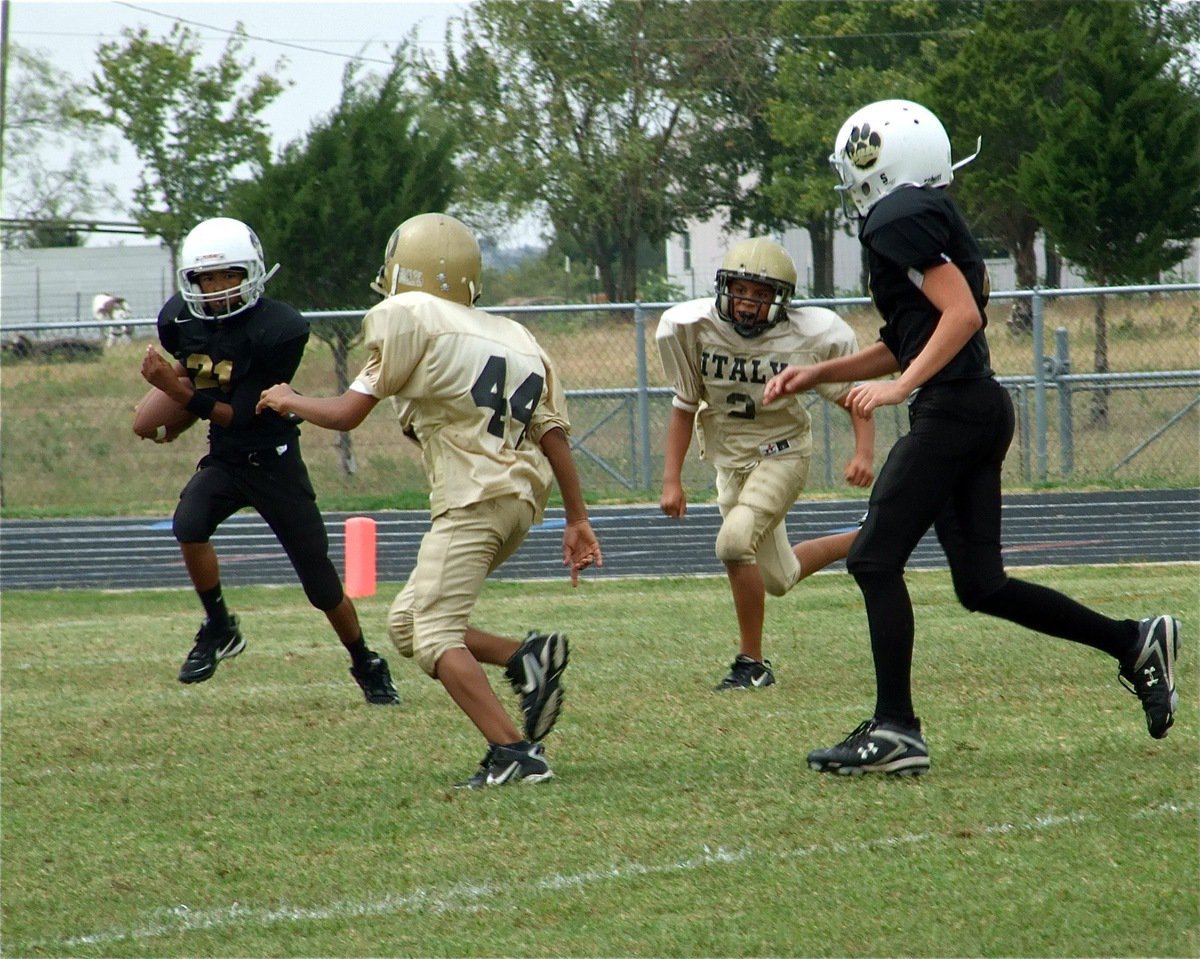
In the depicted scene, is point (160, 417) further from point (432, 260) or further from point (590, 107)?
point (590, 107)

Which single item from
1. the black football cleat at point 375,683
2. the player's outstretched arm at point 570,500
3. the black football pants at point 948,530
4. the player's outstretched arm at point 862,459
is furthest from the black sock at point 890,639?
the black football cleat at point 375,683

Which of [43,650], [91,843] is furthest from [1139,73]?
[91,843]

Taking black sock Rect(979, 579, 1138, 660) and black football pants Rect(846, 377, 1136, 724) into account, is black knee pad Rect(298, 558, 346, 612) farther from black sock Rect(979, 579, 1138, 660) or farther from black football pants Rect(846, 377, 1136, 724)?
black sock Rect(979, 579, 1138, 660)

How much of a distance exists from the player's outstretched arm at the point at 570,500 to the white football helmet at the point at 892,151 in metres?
1.18

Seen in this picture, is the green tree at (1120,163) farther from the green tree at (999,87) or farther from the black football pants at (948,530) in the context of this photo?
the black football pants at (948,530)

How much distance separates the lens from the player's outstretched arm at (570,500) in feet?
17.0

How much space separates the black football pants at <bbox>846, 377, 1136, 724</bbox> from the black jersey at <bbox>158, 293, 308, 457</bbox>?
295 cm

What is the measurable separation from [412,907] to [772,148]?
36836 millimetres

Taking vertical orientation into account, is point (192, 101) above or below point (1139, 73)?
above

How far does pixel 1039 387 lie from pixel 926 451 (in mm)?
11406

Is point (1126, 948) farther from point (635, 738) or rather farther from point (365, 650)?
point (365, 650)

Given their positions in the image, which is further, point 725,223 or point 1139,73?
point 725,223

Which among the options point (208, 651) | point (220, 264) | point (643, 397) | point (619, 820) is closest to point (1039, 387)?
point (643, 397)

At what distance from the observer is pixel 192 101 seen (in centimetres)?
3331
